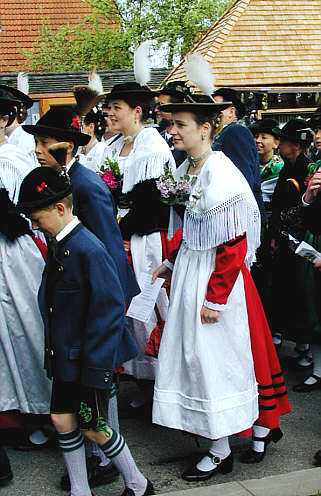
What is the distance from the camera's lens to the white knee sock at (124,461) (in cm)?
306

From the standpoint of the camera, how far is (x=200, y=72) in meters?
3.86

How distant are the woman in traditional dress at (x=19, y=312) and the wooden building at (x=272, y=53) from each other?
1014 centimetres

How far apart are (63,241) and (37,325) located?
1.10 meters

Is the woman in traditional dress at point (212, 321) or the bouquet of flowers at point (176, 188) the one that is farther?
the bouquet of flowers at point (176, 188)

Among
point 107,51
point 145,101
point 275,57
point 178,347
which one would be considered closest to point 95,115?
point 145,101

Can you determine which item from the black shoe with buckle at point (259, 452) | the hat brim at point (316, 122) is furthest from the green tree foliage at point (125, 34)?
the black shoe with buckle at point (259, 452)

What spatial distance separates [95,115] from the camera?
7.34m

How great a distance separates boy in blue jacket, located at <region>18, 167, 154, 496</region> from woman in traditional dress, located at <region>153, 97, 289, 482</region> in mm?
485

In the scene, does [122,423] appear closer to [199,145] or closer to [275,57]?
[199,145]

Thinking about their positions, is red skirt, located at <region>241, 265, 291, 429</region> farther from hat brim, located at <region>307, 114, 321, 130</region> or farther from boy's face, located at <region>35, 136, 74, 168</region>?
hat brim, located at <region>307, 114, 321, 130</region>

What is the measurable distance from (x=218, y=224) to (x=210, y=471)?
1.34 meters

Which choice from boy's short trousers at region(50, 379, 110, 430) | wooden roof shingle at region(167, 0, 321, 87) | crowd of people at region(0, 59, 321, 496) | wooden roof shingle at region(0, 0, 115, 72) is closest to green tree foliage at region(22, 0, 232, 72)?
wooden roof shingle at region(0, 0, 115, 72)

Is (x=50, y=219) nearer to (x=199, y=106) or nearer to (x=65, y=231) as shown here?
(x=65, y=231)

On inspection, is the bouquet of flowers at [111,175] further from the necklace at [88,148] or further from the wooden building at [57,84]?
the wooden building at [57,84]
